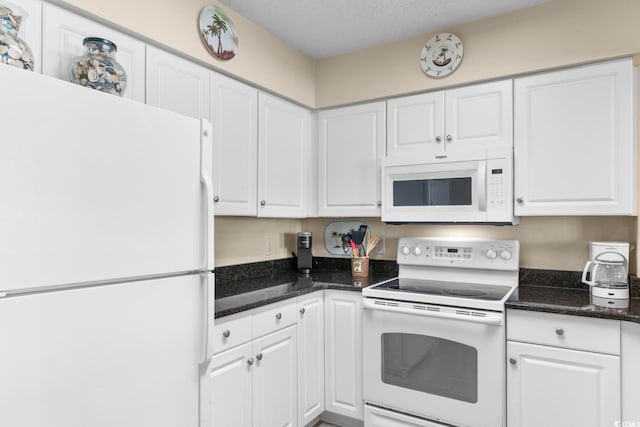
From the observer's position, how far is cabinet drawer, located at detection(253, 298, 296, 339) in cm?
198

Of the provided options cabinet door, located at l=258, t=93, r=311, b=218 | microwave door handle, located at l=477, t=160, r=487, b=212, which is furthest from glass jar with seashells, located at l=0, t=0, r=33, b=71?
microwave door handle, located at l=477, t=160, r=487, b=212

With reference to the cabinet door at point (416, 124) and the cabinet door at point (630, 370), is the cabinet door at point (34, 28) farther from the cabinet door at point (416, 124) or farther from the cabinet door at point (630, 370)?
the cabinet door at point (630, 370)

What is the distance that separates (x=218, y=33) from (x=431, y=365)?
2.11 m

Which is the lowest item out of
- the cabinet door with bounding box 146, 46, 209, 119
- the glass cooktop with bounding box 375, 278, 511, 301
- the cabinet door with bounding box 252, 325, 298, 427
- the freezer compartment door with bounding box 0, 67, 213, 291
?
the cabinet door with bounding box 252, 325, 298, 427

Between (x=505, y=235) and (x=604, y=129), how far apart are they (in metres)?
0.81

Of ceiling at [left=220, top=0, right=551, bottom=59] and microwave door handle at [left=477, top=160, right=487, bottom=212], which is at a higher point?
ceiling at [left=220, top=0, right=551, bottom=59]

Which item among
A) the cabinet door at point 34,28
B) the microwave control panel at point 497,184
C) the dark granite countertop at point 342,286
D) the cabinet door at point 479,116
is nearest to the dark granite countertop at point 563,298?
the dark granite countertop at point 342,286

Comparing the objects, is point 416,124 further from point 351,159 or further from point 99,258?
point 99,258

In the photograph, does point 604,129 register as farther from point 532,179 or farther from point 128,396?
point 128,396

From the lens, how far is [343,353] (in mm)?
2424

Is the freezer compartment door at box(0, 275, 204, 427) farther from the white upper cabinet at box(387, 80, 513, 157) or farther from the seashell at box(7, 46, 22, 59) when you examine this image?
the white upper cabinet at box(387, 80, 513, 157)

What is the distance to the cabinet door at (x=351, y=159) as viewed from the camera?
8.99 ft

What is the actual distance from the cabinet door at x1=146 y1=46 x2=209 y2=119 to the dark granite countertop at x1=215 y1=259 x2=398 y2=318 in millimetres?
969

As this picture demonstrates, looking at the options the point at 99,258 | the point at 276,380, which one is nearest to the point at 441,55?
the point at 276,380
